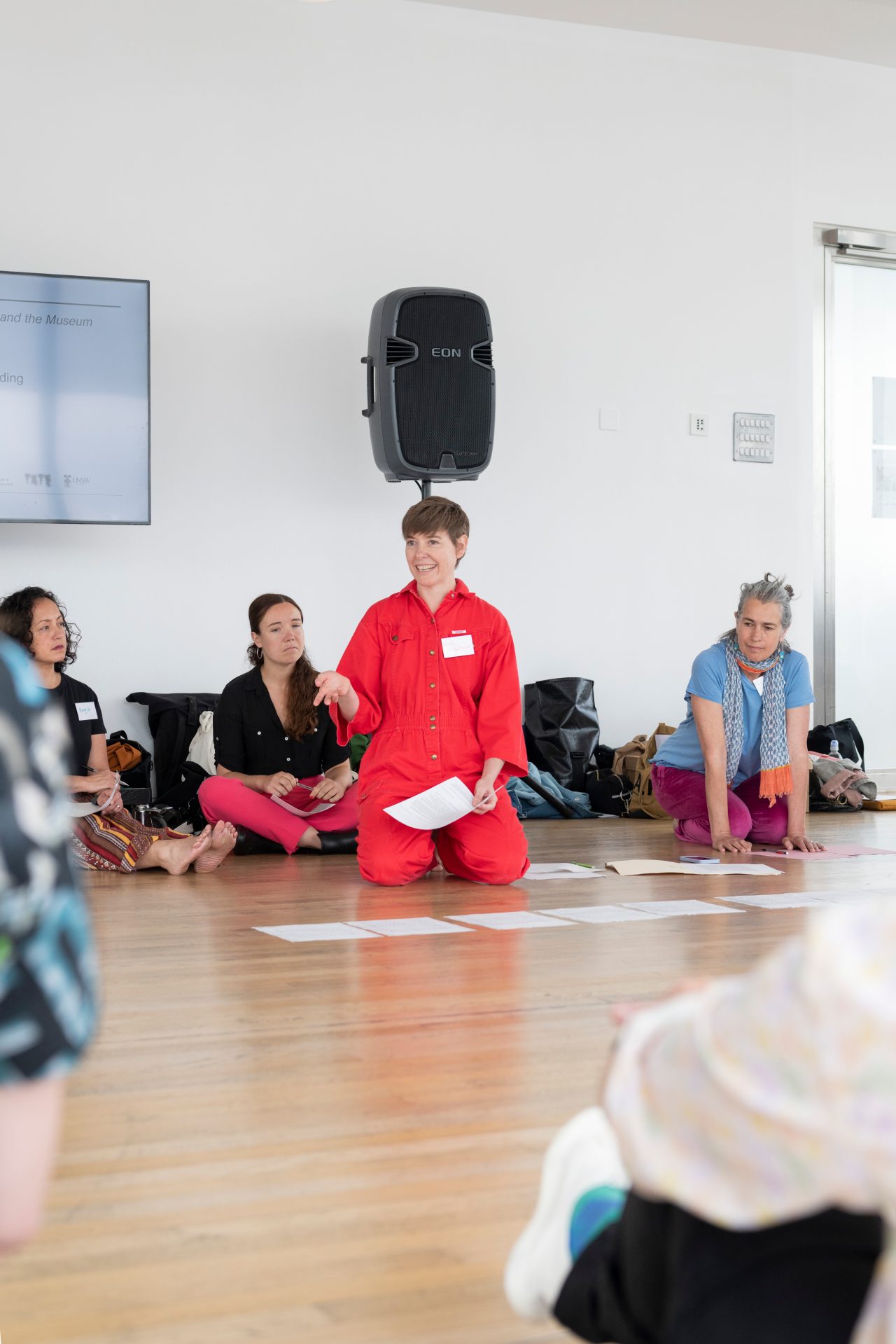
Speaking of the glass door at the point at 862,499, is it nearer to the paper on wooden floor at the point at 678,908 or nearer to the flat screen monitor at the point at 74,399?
the flat screen monitor at the point at 74,399

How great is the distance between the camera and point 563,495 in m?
5.81

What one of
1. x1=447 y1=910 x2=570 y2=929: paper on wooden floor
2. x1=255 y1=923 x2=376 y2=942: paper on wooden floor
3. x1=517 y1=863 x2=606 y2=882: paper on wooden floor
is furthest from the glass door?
x1=255 y1=923 x2=376 y2=942: paper on wooden floor

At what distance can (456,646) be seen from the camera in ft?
11.9

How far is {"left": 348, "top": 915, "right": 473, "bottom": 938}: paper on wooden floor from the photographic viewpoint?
2.77 m

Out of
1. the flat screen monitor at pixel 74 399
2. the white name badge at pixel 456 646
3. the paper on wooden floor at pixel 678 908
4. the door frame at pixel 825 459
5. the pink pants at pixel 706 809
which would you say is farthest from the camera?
the door frame at pixel 825 459

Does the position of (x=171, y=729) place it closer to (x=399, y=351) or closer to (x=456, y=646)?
(x=399, y=351)

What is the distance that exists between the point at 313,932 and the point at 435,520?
125cm

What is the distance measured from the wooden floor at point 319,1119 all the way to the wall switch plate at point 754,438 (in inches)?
140

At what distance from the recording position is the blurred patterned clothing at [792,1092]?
50cm

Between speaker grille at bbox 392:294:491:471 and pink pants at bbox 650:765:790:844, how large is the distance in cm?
145

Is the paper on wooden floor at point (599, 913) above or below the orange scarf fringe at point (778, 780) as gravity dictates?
below

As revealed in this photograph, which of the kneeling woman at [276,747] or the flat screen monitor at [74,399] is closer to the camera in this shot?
the kneeling woman at [276,747]

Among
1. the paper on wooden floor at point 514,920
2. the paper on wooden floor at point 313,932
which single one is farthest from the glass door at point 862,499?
the paper on wooden floor at point 313,932

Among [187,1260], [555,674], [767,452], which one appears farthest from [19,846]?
[767,452]
